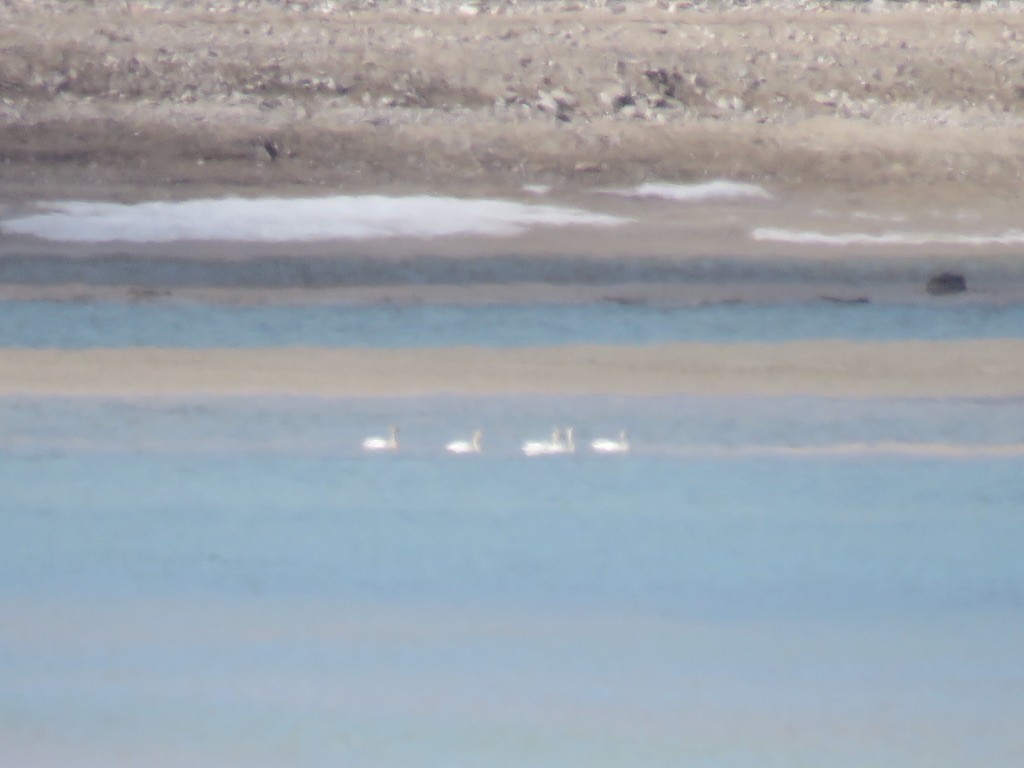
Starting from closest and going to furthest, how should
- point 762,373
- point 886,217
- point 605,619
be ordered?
point 605,619 → point 762,373 → point 886,217

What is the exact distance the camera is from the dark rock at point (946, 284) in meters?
2.81

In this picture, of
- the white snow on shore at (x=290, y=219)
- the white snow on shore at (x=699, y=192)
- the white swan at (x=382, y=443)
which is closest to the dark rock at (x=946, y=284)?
the white snow on shore at (x=699, y=192)

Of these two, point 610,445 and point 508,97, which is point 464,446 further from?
point 508,97

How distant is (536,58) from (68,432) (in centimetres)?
213

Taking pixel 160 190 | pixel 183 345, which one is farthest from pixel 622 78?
pixel 183 345

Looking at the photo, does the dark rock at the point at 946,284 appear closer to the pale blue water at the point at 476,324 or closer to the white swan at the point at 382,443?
the pale blue water at the point at 476,324

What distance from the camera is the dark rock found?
9.23 ft

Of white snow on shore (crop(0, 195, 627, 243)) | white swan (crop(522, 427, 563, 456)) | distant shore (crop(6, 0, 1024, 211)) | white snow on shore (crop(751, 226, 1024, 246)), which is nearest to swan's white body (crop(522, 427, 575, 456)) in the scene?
white swan (crop(522, 427, 563, 456))

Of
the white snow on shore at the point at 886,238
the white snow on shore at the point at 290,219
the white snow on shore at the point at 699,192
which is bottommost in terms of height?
the white snow on shore at the point at 886,238

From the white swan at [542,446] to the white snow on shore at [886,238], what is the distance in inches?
39.1

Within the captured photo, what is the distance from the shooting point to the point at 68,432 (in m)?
2.24

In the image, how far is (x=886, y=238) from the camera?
301 centimetres

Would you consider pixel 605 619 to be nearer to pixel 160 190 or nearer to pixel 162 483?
pixel 162 483

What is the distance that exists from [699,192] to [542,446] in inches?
47.7
